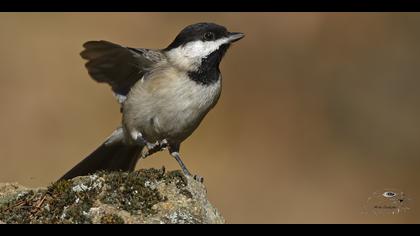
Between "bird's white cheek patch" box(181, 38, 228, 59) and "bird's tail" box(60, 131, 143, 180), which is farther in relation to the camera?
"bird's tail" box(60, 131, 143, 180)

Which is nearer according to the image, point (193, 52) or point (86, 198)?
point (86, 198)

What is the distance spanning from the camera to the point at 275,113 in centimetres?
1042

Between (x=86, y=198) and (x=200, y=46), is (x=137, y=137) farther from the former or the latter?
(x=86, y=198)

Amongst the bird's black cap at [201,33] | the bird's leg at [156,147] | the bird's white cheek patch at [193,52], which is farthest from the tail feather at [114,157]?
the bird's black cap at [201,33]

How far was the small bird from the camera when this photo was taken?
636 cm

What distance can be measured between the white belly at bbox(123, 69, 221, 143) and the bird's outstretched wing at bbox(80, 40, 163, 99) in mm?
259

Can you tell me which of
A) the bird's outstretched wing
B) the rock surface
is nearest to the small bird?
the bird's outstretched wing

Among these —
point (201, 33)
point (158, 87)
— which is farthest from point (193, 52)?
point (158, 87)

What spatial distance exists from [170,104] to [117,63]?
87cm

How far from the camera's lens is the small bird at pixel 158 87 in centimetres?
636

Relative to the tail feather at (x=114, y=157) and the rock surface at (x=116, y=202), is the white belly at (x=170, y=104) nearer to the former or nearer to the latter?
the tail feather at (x=114, y=157)

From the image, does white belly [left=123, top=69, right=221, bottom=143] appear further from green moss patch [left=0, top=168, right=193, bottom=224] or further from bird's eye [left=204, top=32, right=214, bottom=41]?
green moss patch [left=0, top=168, right=193, bottom=224]

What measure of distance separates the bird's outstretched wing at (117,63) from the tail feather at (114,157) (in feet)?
1.81

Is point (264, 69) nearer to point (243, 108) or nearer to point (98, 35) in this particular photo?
point (243, 108)
